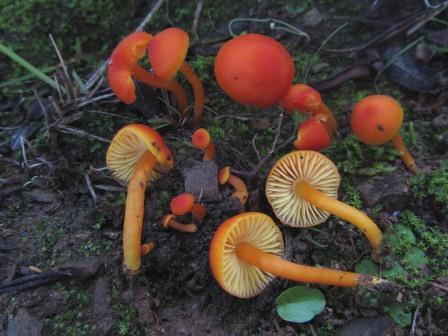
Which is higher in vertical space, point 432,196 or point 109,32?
point 109,32

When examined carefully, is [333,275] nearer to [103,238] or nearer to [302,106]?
[302,106]

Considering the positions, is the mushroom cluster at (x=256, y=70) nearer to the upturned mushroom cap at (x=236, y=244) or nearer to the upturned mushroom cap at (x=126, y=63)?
the upturned mushroom cap at (x=126, y=63)

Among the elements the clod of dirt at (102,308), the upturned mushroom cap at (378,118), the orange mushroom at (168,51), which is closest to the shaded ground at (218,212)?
the clod of dirt at (102,308)

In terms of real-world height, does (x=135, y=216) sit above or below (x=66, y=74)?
below

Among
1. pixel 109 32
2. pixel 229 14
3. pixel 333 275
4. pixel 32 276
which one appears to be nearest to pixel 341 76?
pixel 229 14

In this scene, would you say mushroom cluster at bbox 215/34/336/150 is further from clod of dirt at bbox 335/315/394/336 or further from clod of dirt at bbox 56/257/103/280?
clod of dirt at bbox 56/257/103/280

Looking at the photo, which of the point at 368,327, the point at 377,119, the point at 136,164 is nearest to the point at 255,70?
the point at 377,119

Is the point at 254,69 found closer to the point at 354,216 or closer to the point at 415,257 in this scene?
the point at 354,216
